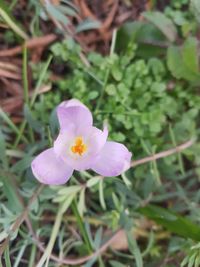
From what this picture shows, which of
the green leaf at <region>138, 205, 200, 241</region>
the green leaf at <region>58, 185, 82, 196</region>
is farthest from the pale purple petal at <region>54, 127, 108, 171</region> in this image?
the green leaf at <region>138, 205, 200, 241</region>

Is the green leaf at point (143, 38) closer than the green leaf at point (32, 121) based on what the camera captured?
No

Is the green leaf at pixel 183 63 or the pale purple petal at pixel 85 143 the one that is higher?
the pale purple petal at pixel 85 143

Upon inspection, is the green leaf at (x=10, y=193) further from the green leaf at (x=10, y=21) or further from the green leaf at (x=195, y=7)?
the green leaf at (x=195, y=7)

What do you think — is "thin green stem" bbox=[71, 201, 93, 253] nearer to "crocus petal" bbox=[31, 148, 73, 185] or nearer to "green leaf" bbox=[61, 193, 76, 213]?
"green leaf" bbox=[61, 193, 76, 213]

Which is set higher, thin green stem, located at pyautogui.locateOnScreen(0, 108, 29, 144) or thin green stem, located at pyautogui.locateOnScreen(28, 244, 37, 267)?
thin green stem, located at pyautogui.locateOnScreen(0, 108, 29, 144)

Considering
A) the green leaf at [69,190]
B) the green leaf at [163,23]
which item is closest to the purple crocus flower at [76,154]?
the green leaf at [69,190]

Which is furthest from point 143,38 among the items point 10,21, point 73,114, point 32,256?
point 32,256

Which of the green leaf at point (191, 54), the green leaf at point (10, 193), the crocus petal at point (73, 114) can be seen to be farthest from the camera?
the green leaf at point (191, 54)
